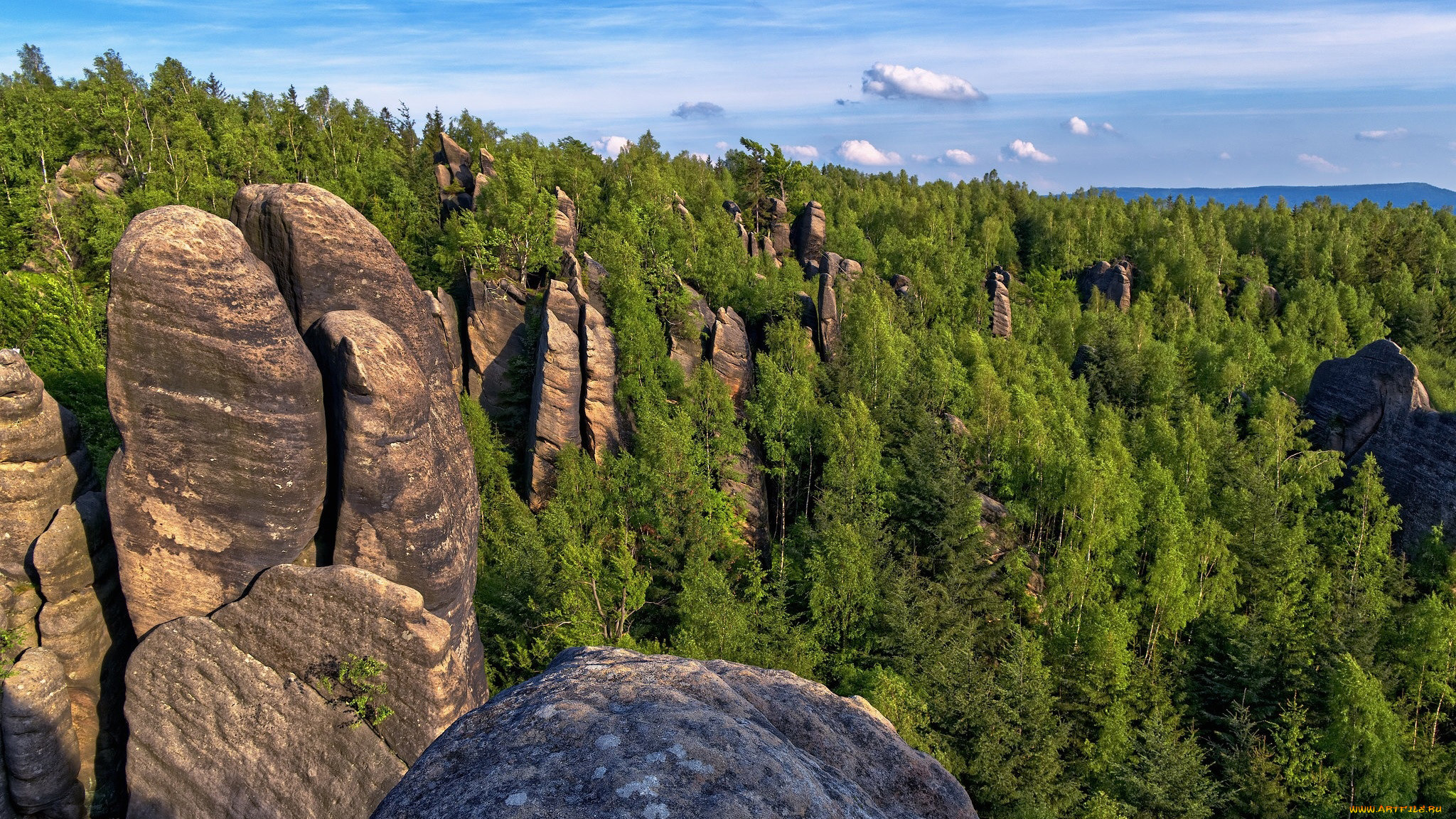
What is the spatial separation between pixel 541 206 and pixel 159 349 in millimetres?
37525

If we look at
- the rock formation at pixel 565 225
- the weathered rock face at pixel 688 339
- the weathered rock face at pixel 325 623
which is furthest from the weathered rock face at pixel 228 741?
the rock formation at pixel 565 225

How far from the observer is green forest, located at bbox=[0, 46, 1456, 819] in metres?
32.6

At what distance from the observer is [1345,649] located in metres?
36.6

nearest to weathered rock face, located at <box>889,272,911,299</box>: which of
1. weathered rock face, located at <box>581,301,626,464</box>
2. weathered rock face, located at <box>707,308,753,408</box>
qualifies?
weathered rock face, located at <box>707,308,753,408</box>

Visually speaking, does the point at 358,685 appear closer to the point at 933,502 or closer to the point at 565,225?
the point at 933,502

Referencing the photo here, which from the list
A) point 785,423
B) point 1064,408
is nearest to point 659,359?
point 785,423

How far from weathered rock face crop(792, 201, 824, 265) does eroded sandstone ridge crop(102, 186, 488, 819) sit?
6683 centimetres

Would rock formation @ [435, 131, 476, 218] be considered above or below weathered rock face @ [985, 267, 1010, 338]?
above

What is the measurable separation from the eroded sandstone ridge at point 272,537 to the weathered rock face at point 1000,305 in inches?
2644

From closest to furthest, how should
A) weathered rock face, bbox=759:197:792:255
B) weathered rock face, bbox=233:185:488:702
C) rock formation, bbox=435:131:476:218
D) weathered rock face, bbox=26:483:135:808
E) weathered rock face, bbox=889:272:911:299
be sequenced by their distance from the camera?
weathered rock face, bbox=26:483:135:808, weathered rock face, bbox=233:185:488:702, rock formation, bbox=435:131:476:218, weathered rock face, bbox=889:272:911:299, weathered rock face, bbox=759:197:792:255

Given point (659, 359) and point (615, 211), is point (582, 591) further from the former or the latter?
point (615, 211)

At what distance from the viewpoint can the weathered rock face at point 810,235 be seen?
82562 millimetres

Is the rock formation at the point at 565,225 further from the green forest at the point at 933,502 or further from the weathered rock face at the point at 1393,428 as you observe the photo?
the weathered rock face at the point at 1393,428

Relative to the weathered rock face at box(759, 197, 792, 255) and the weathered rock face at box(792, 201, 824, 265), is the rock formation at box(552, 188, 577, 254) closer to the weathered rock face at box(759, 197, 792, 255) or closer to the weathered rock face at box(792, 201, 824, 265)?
the weathered rock face at box(759, 197, 792, 255)
